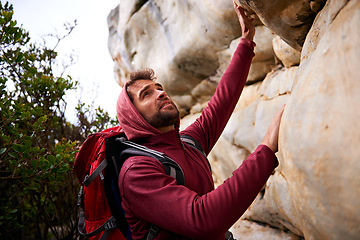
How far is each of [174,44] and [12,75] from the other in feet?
8.15

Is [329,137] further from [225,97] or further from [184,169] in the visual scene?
[225,97]

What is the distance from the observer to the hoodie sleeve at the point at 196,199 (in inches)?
61.2

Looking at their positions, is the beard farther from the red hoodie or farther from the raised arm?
the raised arm

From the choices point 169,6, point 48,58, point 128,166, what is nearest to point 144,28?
point 169,6

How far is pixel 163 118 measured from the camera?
7.01 ft

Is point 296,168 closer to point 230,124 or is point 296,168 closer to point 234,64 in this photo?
point 234,64

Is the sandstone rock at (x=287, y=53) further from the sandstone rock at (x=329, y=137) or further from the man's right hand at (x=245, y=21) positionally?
the sandstone rock at (x=329, y=137)

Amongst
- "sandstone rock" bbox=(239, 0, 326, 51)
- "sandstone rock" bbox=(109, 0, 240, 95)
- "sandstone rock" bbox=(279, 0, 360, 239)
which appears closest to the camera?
"sandstone rock" bbox=(279, 0, 360, 239)

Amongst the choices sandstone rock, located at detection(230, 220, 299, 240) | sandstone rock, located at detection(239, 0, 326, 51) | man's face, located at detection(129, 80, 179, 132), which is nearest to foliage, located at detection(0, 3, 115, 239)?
man's face, located at detection(129, 80, 179, 132)

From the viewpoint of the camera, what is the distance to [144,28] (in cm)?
532

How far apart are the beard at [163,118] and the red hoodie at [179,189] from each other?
59 mm

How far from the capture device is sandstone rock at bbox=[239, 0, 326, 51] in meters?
1.90

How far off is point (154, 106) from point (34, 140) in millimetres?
3078

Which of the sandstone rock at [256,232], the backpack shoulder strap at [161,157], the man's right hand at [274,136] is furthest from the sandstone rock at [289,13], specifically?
the sandstone rock at [256,232]
